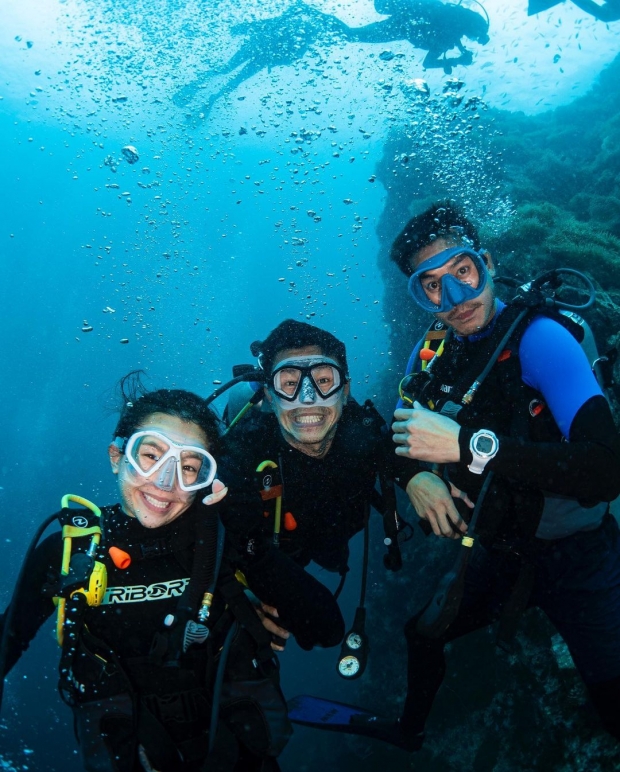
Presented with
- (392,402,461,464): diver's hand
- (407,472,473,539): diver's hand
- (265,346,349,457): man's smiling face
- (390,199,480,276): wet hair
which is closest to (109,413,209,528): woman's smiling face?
(265,346,349,457): man's smiling face

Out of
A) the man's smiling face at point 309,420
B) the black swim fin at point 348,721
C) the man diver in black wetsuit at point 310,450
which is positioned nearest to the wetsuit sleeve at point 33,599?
the man diver in black wetsuit at point 310,450

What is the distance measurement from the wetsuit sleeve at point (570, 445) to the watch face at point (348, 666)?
1.98 meters

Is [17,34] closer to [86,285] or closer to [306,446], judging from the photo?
[306,446]

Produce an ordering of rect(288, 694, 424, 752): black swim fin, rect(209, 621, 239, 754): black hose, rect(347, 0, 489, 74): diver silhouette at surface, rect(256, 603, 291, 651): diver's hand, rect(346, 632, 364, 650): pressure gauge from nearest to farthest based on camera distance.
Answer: rect(209, 621, 239, 754): black hose → rect(256, 603, 291, 651): diver's hand → rect(346, 632, 364, 650): pressure gauge → rect(288, 694, 424, 752): black swim fin → rect(347, 0, 489, 74): diver silhouette at surface

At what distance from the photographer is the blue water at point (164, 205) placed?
1814 cm

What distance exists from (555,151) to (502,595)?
2023 centimetres

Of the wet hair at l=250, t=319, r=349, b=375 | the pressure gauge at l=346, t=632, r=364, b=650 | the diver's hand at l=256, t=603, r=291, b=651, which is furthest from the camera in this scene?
the wet hair at l=250, t=319, r=349, b=375

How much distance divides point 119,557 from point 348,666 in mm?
1964

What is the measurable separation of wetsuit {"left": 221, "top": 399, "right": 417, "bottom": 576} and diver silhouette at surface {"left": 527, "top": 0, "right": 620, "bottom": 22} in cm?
2276

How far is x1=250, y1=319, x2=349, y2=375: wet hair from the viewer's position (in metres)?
3.75

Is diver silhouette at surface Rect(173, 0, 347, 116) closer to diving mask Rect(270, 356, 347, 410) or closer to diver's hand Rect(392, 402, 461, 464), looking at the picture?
diving mask Rect(270, 356, 347, 410)

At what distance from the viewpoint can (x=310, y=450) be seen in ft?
12.1

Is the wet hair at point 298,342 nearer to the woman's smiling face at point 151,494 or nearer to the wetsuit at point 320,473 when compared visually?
the wetsuit at point 320,473

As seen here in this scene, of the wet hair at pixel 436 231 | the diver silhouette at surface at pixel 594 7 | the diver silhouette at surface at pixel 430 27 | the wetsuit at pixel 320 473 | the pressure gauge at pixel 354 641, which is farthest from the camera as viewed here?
the diver silhouette at surface at pixel 594 7
